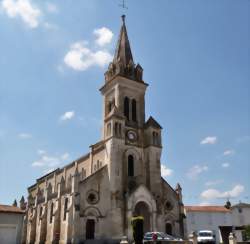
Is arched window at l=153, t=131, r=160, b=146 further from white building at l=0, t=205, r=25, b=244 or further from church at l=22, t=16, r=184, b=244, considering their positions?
white building at l=0, t=205, r=25, b=244

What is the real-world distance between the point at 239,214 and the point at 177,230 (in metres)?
34.8

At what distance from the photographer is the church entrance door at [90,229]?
36.0 m

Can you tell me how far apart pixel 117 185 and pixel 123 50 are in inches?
870

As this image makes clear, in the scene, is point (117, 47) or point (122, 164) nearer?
point (122, 164)

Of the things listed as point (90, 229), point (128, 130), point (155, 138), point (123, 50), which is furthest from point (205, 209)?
point (123, 50)

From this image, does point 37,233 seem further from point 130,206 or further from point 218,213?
point 218,213

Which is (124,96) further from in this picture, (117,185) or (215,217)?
(215,217)

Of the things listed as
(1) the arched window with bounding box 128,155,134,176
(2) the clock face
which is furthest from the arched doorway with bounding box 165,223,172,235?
(2) the clock face

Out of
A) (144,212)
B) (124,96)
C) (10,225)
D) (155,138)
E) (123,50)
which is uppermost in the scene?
(123,50)

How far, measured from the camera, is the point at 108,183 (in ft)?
127

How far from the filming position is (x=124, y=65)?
4747 centimetres

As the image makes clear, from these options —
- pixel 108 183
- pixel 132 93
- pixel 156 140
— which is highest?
pixel 132 93

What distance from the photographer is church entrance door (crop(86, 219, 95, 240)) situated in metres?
36.0

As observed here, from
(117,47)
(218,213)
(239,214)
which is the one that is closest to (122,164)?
(117,47)
